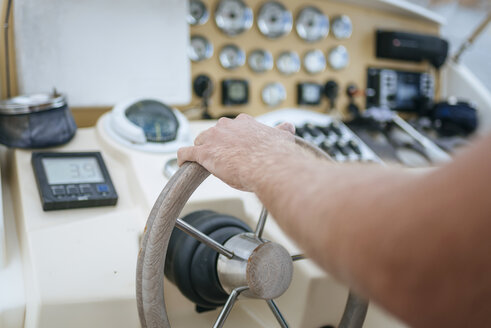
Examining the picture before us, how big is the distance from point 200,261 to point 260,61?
1.38m

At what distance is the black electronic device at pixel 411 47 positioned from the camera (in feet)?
7.93

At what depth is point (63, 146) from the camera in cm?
129

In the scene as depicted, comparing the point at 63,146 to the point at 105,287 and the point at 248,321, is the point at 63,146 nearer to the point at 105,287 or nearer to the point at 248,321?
the point at 105,287

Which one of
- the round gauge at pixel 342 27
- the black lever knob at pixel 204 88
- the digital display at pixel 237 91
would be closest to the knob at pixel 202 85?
the black lever knob at pixel 204 88

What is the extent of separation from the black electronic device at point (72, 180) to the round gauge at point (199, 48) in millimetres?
810

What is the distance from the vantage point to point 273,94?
212cm

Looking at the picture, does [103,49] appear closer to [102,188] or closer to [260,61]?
[102,188]

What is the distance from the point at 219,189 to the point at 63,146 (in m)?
0.50

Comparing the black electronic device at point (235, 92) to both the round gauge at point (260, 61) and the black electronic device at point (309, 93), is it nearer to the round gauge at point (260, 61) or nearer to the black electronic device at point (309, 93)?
the round gauge at point (260, 61)

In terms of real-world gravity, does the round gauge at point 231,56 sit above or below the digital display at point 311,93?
above

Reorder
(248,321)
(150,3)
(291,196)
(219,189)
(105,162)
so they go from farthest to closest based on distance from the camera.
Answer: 1. (150,3)
2. (105,162)
3. (219,189)
4. (248,321)
5. (291,196)

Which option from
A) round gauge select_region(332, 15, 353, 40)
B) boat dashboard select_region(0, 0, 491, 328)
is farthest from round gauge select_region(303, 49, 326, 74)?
round gauge select_region(332, 15, 353, 40)

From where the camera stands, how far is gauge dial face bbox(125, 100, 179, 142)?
1.33 m

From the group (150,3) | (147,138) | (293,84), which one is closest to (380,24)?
(293,84)
